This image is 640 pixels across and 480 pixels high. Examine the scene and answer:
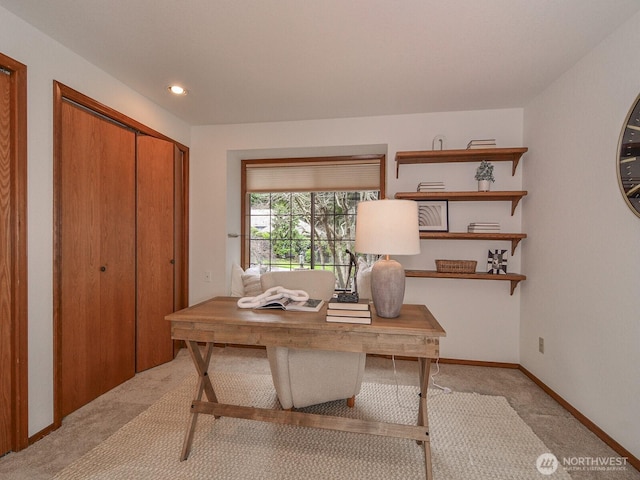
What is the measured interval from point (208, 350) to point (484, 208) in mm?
2670

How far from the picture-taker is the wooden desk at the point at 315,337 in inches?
56.6

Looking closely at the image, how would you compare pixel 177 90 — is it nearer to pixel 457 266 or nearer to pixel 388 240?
pixel 388 240

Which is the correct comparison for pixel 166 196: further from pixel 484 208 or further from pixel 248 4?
pixel 484 208

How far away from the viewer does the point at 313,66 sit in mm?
2127

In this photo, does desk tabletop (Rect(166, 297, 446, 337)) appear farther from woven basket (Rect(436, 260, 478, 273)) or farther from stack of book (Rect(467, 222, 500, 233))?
stack of book (Rect(467, 222, 500, 233))

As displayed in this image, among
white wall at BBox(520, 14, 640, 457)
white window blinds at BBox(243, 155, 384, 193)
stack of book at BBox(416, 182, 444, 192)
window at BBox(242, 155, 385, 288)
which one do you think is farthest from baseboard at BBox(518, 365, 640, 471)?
white window blinds at BBox(243, 155, 384, 193)

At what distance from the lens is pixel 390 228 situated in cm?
156

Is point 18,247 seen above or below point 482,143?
below

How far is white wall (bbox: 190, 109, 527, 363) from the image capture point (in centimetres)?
284

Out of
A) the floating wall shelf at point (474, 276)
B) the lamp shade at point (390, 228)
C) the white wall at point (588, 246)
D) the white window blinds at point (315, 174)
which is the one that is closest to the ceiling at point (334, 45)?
the white wall at point (588, 246)

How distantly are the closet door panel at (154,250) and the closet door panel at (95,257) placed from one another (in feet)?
0.28

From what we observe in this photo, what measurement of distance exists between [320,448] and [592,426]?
5.64 feet

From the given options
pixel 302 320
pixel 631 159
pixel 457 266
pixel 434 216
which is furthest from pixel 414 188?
pixel 302 320

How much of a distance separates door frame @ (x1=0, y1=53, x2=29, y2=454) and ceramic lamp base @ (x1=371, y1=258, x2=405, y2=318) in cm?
197
